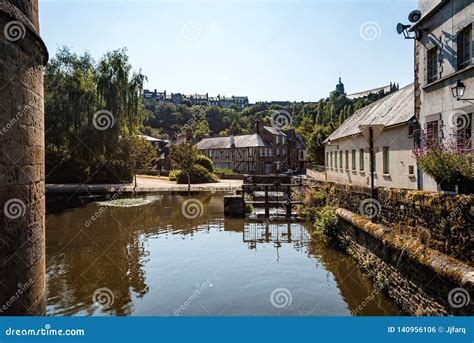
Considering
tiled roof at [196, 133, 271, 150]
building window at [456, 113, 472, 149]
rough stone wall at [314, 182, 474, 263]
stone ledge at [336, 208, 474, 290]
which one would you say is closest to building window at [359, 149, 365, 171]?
building window at [456, 113, 472, 149]

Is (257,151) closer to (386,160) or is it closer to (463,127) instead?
(386,160)

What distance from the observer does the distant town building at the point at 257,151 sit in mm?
59250

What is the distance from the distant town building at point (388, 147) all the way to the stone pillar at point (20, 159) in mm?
8450

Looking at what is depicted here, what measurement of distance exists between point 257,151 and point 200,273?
47.9m

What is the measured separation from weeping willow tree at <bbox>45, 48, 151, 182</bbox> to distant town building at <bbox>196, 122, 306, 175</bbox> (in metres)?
26.5

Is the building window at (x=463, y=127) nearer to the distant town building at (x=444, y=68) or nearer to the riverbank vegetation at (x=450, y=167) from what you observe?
the distant town building at (x=444, y=68)

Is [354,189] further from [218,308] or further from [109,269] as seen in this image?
[109,269]

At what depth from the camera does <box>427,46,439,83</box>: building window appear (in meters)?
12.6

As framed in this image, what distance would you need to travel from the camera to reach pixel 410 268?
7.60 metres

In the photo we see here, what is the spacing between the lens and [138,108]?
117 ft

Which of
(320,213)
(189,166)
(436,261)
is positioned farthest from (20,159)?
(189,166)

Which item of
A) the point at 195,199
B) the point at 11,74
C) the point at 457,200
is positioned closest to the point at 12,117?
the point at 11,74

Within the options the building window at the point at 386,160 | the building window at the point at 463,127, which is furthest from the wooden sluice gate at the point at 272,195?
the building window at the point at 463,127

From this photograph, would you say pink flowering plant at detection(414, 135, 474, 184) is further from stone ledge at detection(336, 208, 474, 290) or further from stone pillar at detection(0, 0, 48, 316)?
stone pillar at detection(0, 0, 48, 316)
